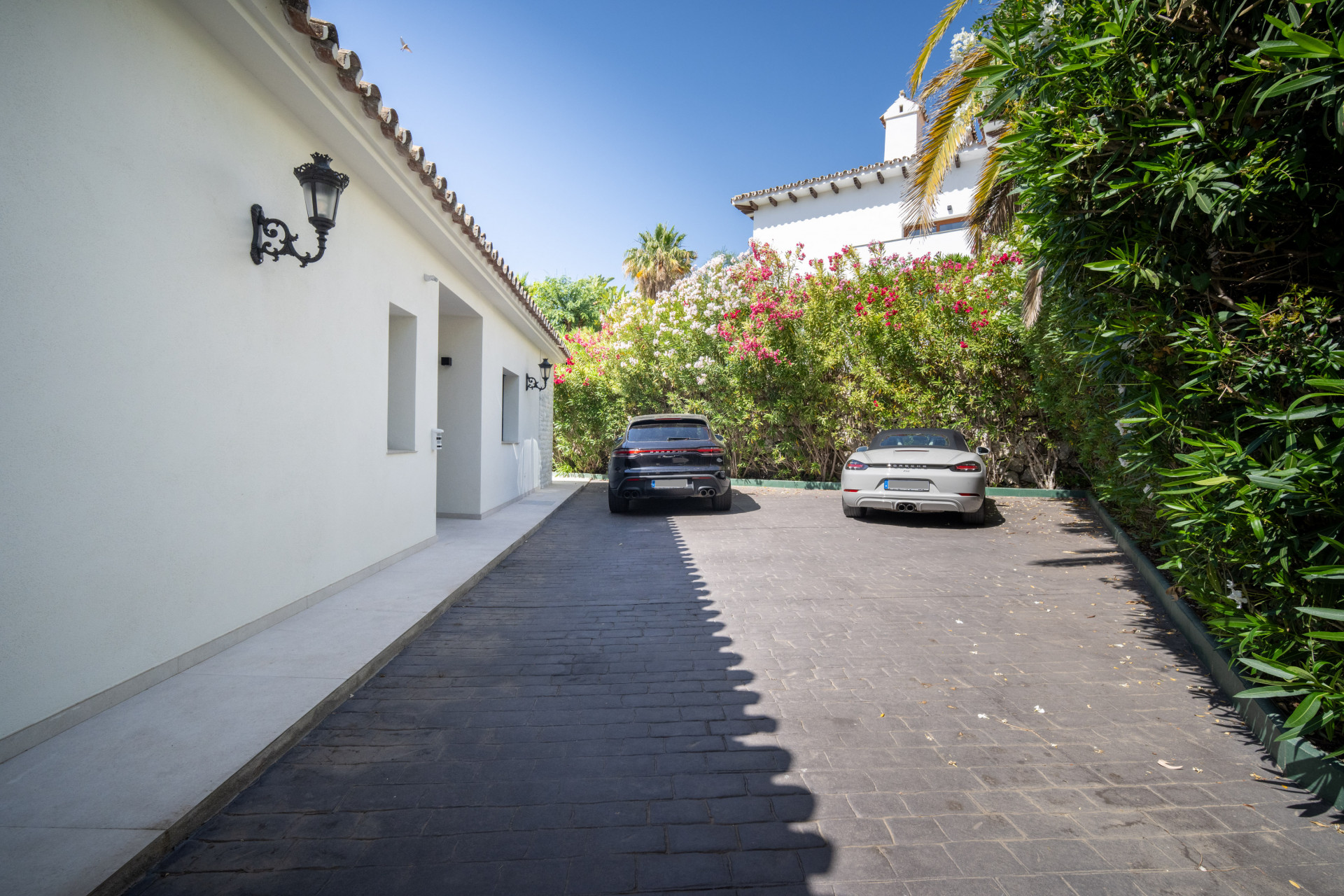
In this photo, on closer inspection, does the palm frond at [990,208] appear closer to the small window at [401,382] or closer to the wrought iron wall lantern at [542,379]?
the small window at [401,382]

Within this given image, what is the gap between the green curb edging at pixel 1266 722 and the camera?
8.31 feet

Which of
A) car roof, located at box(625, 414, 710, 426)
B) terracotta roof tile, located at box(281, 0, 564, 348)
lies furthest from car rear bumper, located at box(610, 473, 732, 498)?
terracotta roof tile, located at box(281, 0, 564, 348)

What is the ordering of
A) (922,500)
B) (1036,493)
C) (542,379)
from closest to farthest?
(922,500) < (1036,493) < (542,379)

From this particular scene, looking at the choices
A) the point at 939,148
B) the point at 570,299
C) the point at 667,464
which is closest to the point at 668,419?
the point at 667,464

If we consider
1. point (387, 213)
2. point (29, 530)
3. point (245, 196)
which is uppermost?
point (387, 213)

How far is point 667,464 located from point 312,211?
23.5 feet

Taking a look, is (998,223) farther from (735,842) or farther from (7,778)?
(7,778)

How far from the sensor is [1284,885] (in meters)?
2.06

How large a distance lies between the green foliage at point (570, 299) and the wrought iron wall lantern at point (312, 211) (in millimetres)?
31852

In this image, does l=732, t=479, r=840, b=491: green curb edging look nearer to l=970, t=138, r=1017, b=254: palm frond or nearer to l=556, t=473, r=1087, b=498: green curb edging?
l=556, t=473, r=1087, b=498: green curb edging

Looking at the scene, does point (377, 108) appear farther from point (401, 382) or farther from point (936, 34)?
point (936, 34)

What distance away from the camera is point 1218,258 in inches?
117

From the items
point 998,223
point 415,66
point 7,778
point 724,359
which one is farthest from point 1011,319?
point 7,778

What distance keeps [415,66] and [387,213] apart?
1.34 m
